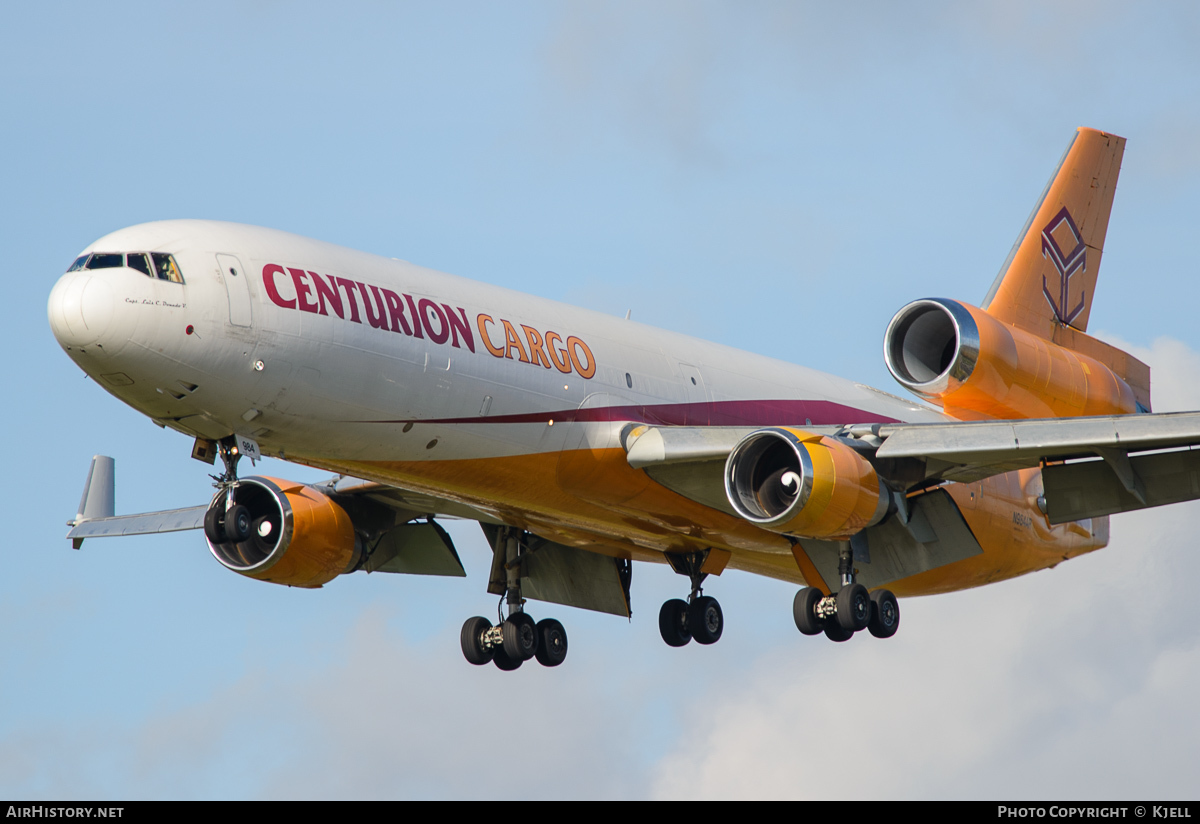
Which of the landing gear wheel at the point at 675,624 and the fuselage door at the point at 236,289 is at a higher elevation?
the fuselage door at the point at 236,289

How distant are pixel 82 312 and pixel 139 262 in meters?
1.22

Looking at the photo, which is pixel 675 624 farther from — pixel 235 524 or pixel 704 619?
pixel 235 524

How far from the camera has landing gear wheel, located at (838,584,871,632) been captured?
2886 centimetres

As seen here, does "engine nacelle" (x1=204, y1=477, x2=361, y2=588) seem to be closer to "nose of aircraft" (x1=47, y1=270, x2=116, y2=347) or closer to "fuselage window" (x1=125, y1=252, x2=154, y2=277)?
"fuselage window" (x1=125, y1=252, x2=154, y2=277)

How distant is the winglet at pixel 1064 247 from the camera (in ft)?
118

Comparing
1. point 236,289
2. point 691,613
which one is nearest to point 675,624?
point 691,613

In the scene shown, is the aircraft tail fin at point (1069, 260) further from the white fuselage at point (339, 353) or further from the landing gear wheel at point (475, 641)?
the landing gear wheel at point (475, 641)

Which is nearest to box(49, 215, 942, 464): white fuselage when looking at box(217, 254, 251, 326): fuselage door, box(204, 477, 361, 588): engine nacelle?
box(217, 254, 251, 326): fuselage door

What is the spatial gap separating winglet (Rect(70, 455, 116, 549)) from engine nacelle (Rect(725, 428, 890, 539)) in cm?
Answer: 1619

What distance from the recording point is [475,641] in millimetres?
32406

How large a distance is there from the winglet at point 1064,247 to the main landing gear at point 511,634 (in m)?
12.4

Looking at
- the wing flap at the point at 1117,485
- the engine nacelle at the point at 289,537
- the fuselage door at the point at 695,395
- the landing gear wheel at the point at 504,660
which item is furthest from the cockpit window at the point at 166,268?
the wing flap at the point at 1117,485
